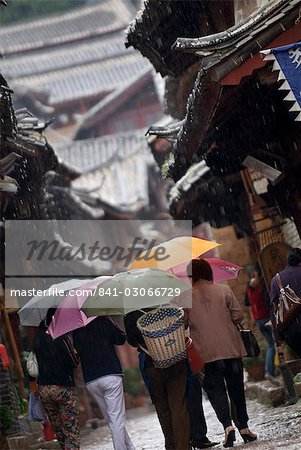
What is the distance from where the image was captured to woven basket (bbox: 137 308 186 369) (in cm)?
1036

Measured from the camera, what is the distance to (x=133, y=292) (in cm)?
1062

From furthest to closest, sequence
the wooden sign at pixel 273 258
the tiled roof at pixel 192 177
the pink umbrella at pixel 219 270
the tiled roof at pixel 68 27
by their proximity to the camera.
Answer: the tiled roof at pixel 68 27 < the tiled roof at pixel 192 177 < the wooden sign at pixel 273 258 < the pink umbrella at pixel 219 270

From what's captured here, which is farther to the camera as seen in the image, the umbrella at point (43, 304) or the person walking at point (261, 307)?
the person walking at point (261, 307)

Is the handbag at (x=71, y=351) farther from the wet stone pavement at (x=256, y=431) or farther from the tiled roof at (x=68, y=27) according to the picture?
the tiled roof at (x=68, y=27)

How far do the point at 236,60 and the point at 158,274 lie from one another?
2.53 meters

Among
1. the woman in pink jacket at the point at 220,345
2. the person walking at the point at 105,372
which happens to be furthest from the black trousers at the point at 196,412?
the person walking at the point at 105,372

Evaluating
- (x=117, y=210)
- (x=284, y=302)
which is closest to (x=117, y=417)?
(x=284, y=302)

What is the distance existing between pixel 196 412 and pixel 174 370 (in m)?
1.15

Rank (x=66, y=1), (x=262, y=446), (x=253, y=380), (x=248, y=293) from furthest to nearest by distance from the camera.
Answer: (x=66, y=1) < (x=253, y=380) < (x=248, y=293) < (x=262, y=446)

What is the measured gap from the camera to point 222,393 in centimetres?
1111

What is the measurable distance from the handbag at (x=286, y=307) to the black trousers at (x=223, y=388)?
2.58 feet

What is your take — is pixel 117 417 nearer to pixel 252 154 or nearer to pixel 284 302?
pixel 284 302

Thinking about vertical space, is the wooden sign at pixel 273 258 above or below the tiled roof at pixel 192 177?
above

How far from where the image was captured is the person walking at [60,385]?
11.2 m
